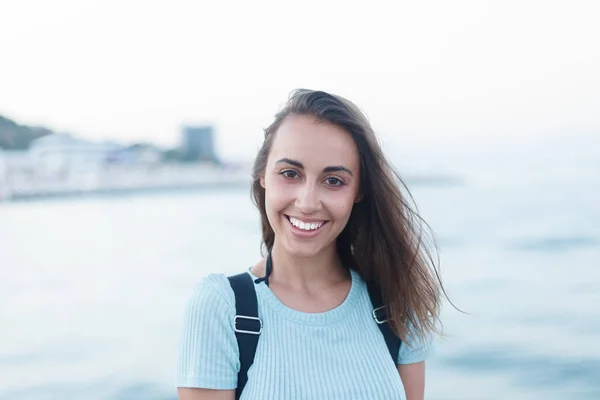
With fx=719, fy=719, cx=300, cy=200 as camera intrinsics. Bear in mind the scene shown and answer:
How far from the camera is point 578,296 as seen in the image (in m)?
7.97

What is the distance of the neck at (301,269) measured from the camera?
1.56 m

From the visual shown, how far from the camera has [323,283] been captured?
5.30 feet

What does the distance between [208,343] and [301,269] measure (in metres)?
0.33

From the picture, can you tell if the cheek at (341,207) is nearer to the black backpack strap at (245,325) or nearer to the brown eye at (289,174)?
the brown eye at (289,174)

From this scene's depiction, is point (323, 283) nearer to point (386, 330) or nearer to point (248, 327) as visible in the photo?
point (386, 330)

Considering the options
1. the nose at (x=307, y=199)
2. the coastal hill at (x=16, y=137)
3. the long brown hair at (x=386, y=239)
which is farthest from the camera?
the coastal hill at (x=16, y=137)

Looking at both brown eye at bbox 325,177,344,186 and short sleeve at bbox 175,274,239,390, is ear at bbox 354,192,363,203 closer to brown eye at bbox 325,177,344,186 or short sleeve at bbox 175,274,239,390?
brown eye at bbox 325,177,344,186

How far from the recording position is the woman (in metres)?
1.35

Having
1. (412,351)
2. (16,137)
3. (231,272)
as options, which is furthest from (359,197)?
(16,137)

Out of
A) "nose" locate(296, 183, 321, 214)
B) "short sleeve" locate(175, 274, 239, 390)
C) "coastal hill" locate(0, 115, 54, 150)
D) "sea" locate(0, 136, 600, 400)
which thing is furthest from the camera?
"coastal hill" locate(0, 115, 54, 150)

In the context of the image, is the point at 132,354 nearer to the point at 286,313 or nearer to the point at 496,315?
the point at 496,315

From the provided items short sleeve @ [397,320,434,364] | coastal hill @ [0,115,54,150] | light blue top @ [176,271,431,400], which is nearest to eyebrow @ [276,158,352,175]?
light blue top @ [176,271,431,400]

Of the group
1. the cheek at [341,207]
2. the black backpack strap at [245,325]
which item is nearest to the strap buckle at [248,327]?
the black backpack strap at [245,325]

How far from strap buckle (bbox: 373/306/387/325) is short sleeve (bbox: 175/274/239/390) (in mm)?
357
